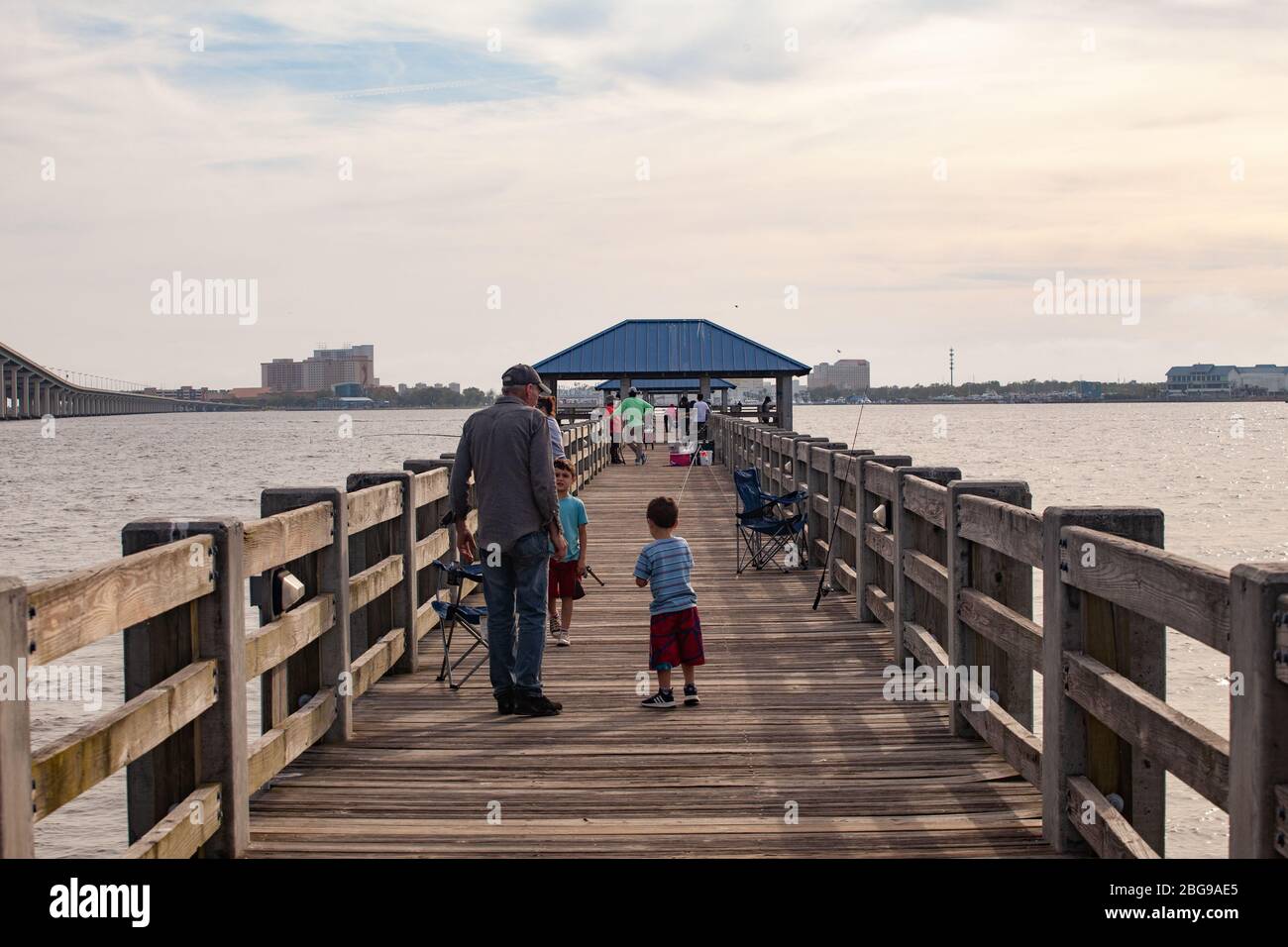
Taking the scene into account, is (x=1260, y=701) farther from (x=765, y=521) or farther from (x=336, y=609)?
(x=765, y=521)

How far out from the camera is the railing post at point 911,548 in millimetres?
8305

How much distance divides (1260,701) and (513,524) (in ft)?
15.2

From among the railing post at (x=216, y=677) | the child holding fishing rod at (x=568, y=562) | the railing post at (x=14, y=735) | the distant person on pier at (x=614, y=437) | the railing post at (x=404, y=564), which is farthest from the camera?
the distant person on pier at (x=614, y=437)

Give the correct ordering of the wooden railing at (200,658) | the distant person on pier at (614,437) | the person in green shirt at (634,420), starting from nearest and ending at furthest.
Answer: the wooden railing at (200,658)
the person in green shirt at (634,420)
the distant person on pier at (614,437)

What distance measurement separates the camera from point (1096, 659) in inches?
197

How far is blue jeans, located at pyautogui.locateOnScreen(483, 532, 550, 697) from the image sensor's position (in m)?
7.57

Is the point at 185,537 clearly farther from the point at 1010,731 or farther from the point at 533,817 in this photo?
the point at 1010,731

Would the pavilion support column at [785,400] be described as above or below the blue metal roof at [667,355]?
below

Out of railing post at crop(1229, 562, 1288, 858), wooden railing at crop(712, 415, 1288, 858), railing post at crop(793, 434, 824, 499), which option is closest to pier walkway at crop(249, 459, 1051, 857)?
A: wooden railing at crop(712, 415, 1288, 858)

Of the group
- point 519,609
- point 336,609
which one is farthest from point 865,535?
point 336,609

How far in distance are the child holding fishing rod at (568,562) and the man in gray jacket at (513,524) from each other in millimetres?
1716

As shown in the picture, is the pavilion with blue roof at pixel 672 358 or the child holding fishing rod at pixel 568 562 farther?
the pavilion with blue roof at pixel 672 358

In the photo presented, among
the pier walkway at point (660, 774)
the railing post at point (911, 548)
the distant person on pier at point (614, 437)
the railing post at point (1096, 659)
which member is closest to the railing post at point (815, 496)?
the pier walkway at point (660, 774)

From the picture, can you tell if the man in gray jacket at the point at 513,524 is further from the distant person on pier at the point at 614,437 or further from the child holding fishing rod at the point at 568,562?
the distant person on pier at the point at 614,437
